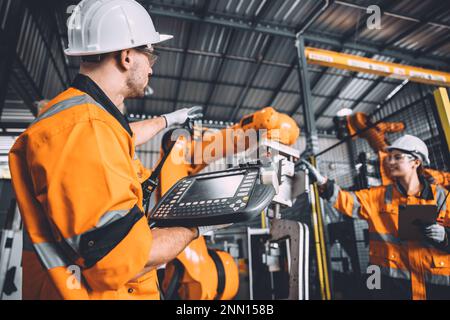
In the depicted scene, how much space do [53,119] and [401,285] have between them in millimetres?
3106

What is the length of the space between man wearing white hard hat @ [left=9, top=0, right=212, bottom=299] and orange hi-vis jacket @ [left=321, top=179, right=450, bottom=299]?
2300 mm

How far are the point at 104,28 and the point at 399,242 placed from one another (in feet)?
9.75

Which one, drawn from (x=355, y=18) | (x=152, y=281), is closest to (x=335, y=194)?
(x=152, y=281)

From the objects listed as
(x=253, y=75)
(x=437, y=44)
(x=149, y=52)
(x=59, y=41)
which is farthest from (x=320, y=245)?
(x=437, y=44)

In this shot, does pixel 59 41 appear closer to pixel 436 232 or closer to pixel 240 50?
pixel 240 50

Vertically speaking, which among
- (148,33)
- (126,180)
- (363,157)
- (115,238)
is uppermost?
(363,157)

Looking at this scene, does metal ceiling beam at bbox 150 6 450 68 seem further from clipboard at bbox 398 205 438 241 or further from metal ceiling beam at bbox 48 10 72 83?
clipboard at bbox 398 205 438 241

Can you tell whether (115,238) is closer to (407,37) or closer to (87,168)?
(87,168)

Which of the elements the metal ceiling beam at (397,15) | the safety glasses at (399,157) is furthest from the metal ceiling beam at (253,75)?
the safety glasses at (399,157)

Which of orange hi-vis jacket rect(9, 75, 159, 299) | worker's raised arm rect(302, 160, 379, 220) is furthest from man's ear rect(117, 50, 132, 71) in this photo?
worker's raised arm rect(302, 160, 379, 220)

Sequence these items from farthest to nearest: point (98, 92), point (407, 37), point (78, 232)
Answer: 1. point (407, 37)
2. point (98, 92)
3. point (78, 232)

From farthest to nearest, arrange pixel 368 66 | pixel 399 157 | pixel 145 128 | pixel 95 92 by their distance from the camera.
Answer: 1. pixel 368 66
2. pixel 399 157
3. pixel 145 128
4. pixel 95 92

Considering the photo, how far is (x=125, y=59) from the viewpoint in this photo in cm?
117

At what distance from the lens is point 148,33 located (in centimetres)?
123
